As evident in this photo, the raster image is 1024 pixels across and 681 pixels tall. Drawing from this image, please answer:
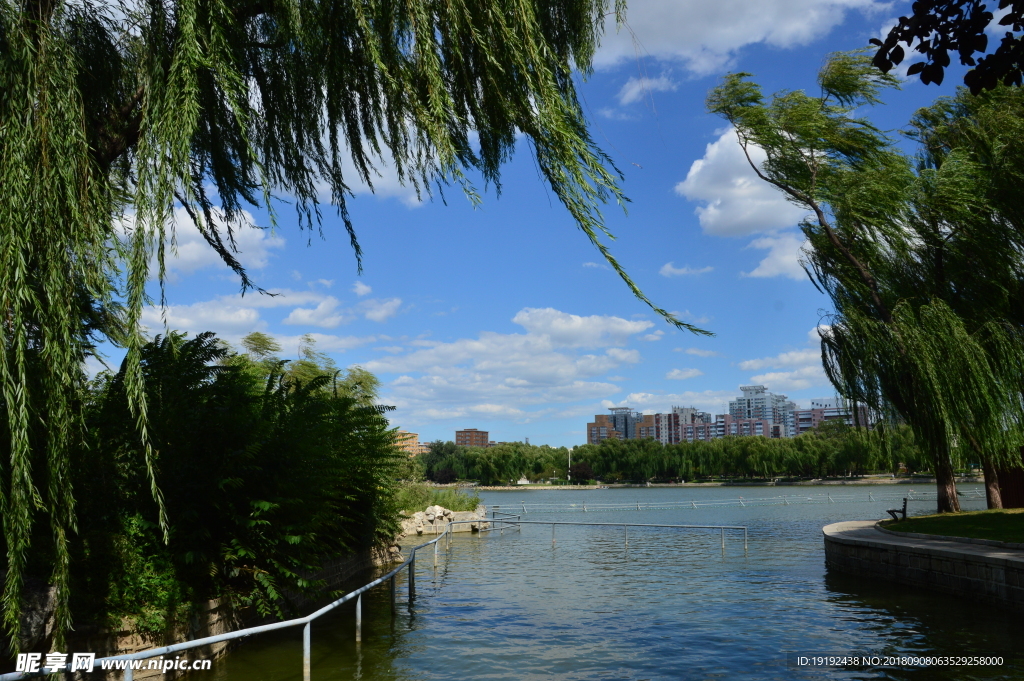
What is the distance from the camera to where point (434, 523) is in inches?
1363

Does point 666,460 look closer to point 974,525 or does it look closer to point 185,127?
point 974,525

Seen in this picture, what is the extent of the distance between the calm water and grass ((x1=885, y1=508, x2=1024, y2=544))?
245 centimetres

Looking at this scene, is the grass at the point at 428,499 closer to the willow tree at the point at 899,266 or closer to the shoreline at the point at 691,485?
the willow tree at the point at 899,266

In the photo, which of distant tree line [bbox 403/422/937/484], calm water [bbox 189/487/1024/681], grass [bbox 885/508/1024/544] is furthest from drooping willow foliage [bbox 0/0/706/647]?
distant tree line [bbox 403/422/937/484]

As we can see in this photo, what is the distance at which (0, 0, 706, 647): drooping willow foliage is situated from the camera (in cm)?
429

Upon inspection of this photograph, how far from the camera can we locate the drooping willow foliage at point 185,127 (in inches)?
169

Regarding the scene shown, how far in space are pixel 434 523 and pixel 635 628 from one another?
23.4m

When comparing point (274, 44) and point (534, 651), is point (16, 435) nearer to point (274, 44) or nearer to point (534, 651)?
point (274, 44)

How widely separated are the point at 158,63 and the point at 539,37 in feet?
8.99

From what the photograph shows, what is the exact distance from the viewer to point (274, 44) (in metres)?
6.54

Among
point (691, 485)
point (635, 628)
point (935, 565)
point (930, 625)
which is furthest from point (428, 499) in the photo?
point (691, 485)

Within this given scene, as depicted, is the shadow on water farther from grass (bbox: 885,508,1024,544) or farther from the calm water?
grass (bbox: 885,508,1024,544)

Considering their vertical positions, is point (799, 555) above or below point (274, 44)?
below

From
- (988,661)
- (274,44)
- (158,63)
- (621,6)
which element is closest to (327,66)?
(274,44)
